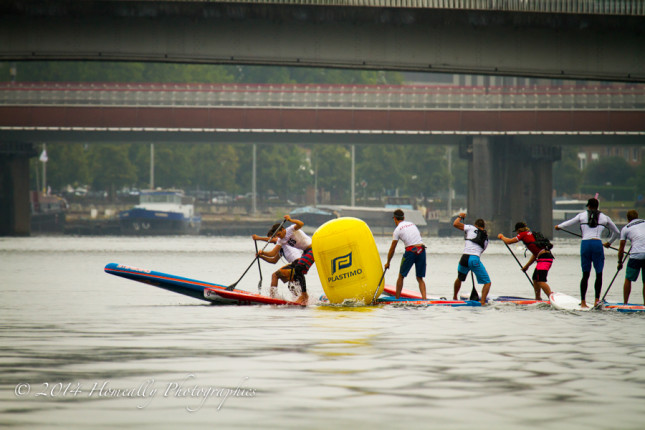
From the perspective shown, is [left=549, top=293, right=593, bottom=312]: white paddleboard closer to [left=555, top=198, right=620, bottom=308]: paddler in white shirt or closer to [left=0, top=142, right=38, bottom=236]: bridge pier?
[left=555, top=198, right=620, bottom=308]: paddler in white shirt

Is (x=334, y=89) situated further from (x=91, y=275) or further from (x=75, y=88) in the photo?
(x=91, y=275)

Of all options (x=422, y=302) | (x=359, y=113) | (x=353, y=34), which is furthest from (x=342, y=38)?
(x=359, y=113)

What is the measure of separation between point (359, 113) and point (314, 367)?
43.4m

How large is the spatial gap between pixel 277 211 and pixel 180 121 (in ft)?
103

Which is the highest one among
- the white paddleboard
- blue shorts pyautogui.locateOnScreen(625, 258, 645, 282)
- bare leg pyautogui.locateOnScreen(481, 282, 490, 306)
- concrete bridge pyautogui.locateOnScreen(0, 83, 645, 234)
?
concrete bridge pyautogui.locateOnScreen(0, 83, 645, 234)

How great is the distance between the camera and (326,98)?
170 ft

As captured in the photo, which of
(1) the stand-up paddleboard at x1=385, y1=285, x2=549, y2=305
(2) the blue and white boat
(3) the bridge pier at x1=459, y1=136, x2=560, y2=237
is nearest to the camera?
(1) the stand-up paddleboard at x1=385, y1=285, x2=549, y2=305

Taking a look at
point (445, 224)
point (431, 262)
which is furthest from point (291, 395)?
point (445, 224)

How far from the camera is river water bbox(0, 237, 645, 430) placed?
6.61 metres

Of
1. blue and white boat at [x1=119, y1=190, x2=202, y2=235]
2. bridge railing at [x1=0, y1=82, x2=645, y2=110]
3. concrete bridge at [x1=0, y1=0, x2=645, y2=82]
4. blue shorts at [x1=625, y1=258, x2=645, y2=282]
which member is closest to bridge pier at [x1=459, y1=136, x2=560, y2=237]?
bridge railing at [x1=0, y1=82, x2=645, y2=110]

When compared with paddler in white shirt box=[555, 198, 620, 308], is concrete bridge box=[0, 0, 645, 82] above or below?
above

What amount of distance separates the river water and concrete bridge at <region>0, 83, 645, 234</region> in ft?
116

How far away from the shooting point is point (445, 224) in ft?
237

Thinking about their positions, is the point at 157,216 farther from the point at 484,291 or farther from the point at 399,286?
the point at 484,291
